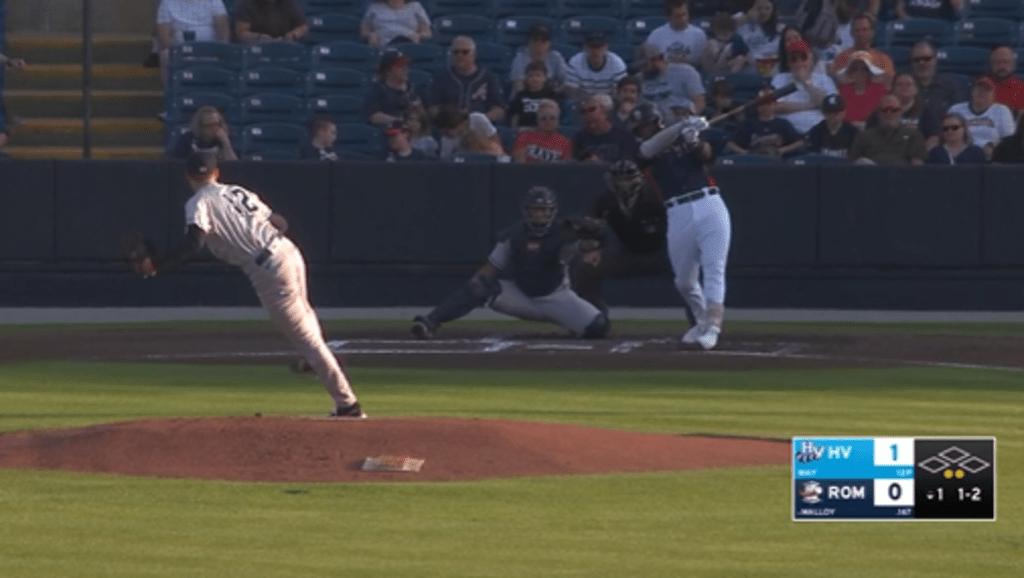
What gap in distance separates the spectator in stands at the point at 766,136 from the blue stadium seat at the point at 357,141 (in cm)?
366

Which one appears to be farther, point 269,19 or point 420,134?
point 269,19

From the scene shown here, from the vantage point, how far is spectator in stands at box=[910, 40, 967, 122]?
22938 millimetres

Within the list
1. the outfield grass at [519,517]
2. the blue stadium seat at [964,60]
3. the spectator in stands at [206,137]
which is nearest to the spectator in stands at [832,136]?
the blue stadium seat at [964,60]

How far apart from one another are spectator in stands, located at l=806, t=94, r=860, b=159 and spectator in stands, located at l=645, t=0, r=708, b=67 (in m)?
1.74

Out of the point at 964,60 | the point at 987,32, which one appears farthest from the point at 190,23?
the point at 987,32

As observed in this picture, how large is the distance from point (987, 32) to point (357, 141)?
23.4 ft

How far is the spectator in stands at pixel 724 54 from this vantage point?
23.7 meters

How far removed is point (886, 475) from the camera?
848 cm

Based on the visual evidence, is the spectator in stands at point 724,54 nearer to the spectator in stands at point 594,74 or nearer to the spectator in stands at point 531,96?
the spectator in stands at point 594,74

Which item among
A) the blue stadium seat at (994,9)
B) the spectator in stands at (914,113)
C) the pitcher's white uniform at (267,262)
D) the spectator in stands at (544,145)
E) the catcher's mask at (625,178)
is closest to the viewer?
the pitcher's white uniform at (267,262)

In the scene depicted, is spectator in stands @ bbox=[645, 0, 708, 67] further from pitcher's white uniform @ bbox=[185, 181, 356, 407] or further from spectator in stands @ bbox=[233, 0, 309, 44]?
pitcher's white uniform @ bbox=[185, 181, 356, 407]

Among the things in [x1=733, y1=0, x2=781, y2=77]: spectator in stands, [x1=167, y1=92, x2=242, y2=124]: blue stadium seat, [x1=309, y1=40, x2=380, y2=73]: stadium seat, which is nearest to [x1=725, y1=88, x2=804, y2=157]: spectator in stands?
[x1=733, y1=0, x2=781, y2=77]: spectator in stands

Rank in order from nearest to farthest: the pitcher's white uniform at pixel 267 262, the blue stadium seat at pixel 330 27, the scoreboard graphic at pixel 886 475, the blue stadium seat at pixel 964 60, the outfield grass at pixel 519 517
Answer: the scoreboard graphic at pixel 886 475 < the outfield grass at pixel 519 517 < the pitcher's white uniform at pixel 267 262 < the blue stadium seat at pixel 964 60 < the blue stadium seat at pixel 330 27

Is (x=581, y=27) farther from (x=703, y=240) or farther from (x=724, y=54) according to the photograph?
(x=703, y=240)
